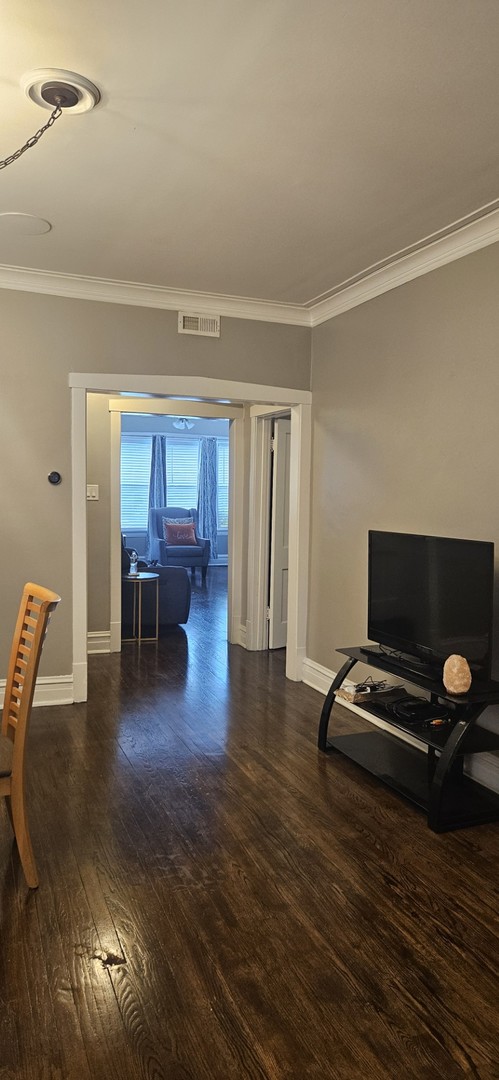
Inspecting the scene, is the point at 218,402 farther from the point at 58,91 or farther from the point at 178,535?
the point at 178,535

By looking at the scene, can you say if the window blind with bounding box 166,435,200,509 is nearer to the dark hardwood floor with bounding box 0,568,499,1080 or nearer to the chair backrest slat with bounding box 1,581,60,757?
the dark hardwood floor with bounding box 0,568,499,1080

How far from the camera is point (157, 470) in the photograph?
11797 mm

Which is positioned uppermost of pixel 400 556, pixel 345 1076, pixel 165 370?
pixel 165 370

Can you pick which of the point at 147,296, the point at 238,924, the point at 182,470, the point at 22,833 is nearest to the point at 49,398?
the point at 147,296

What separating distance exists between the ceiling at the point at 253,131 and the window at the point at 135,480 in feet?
24.9

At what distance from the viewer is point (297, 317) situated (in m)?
5.11

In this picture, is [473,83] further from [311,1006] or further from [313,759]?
[313,759]

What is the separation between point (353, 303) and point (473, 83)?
235cm

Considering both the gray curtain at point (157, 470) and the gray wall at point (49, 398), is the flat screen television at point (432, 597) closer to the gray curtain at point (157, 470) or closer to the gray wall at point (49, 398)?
the gray wall at point (49, 398)

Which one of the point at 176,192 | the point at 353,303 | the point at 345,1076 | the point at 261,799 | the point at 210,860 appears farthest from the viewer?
the point at 353,303

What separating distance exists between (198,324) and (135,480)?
7089 mm

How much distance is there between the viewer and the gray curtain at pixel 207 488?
12.2 metres

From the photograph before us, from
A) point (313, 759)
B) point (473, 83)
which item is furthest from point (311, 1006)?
point (473, 83)

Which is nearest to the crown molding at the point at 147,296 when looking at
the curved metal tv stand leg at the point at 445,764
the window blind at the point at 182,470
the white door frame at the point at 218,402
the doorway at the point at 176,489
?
the white door frame at the point at 218,402
